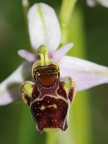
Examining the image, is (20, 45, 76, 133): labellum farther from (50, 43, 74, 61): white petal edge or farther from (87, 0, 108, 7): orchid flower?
(87, 0, 108, 7): orchid flower

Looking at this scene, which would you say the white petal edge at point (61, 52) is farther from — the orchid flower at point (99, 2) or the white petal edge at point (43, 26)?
the orchid flower at point (99, 2)

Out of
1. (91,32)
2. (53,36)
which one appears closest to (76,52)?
(53,36)

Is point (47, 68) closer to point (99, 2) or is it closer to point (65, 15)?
point (65, 15)

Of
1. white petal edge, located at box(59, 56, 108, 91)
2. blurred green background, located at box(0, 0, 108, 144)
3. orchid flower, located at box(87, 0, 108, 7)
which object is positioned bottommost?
blurred green background, located at box(0, 0, 108, 144)

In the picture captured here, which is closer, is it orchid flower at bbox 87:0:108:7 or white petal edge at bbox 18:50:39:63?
white petal edge at bbox 18:50:39:63

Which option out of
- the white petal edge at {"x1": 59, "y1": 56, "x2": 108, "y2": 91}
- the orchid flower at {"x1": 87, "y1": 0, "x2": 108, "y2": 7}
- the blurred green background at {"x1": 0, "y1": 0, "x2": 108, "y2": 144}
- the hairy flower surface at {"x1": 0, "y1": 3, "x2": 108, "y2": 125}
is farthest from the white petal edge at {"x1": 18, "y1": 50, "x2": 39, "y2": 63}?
the blurred green background at {"x1": 0, "y1": 0, "x2": 108, "y2": 144}

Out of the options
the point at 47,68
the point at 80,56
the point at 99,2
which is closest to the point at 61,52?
the point at 47,68

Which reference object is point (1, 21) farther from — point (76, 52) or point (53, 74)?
point (53, 74)
